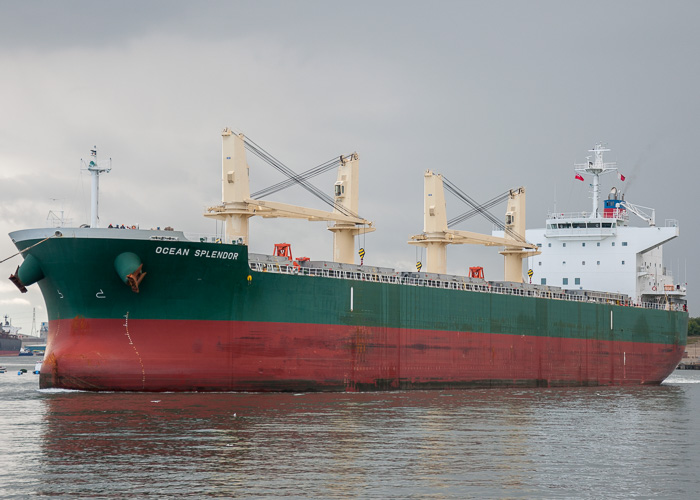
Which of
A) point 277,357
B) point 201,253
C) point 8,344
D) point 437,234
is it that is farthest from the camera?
point 8,344

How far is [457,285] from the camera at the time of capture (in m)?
37.0

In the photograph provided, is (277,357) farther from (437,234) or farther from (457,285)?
(437,234)

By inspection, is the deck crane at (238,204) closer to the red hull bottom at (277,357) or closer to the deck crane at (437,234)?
the red hull bottom at (277,357)

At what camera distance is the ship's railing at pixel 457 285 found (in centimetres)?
3025

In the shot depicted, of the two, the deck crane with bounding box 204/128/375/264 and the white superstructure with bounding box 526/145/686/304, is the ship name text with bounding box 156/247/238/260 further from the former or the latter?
the white superstructure with bounding box 526/145/686/304

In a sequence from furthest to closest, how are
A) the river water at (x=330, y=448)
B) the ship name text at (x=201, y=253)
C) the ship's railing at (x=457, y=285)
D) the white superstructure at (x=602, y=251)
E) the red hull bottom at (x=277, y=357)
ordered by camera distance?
the white superstructure at (x=602, y=251) → the ship's railing at (x=457, y=285) → the red hull bottom at (x=277, y=357) → the ship name text at (x=201, y=253) → the river water at (x=330, y=448)

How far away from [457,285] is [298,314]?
982cm

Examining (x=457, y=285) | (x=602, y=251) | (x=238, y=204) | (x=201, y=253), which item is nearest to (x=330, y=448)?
(x=201, y=253)

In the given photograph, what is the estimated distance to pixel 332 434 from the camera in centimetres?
1892

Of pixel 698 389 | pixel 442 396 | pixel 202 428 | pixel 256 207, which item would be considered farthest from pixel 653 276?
pixel 202 428

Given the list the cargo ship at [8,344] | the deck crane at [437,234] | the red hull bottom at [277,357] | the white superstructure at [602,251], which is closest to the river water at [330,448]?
the red hull bottom at [277,357]

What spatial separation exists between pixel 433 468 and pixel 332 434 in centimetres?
405

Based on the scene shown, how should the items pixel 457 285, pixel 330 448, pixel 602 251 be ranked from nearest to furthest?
pixel 330 448 → pixel 457 285 → pixel 602 251

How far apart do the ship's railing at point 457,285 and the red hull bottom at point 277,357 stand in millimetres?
2006
